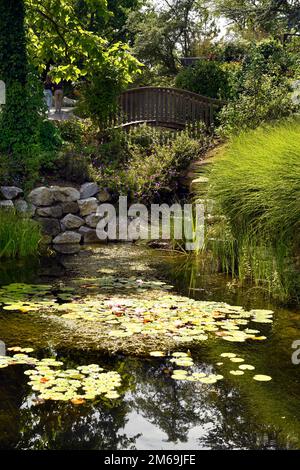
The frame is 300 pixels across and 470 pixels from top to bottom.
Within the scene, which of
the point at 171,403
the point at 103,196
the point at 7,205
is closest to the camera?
the point at 171,403

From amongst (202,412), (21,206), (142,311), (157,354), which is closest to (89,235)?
(21,206)

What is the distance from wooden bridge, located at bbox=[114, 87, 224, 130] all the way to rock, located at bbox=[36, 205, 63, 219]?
547cm

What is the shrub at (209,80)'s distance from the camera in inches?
750

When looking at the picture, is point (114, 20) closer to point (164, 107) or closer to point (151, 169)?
point (164, 107)

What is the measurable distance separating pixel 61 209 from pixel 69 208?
0.16 m

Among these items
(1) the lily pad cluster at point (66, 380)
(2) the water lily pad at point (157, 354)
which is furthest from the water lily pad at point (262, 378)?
(1) the lily pad cluster at point (66, 380)

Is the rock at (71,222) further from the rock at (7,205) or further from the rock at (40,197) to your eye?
the rock at (7,205)

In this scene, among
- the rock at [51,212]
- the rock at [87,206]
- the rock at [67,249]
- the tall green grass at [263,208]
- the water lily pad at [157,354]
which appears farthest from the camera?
the rock at [87,206]

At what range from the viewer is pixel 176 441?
3.86 m

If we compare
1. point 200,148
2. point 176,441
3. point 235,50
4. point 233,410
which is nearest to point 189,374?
point 233,410

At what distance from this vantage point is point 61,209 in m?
12.4

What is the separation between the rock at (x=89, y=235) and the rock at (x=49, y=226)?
445mm
